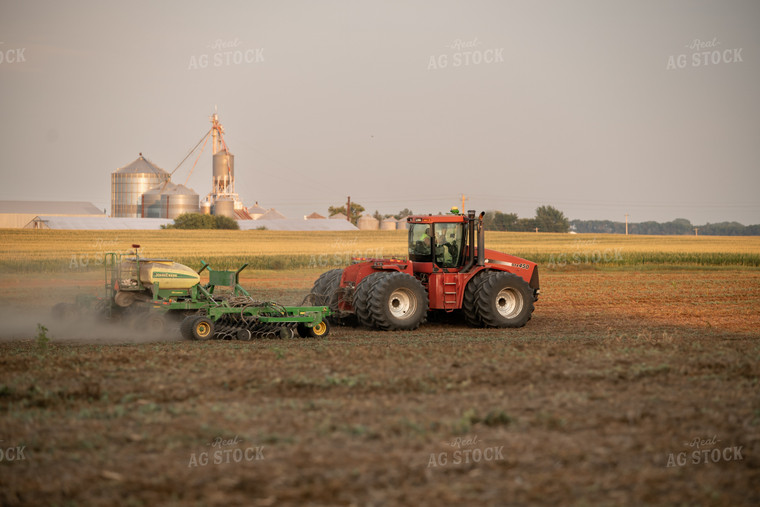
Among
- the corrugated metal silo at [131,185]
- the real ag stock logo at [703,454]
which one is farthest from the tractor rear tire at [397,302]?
the corrugated metal silo at [131,185]

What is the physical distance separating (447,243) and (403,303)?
157cm

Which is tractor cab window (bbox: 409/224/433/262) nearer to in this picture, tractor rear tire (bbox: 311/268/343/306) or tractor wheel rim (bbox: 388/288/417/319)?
tractor wheel rim (bbox: 388/288/417/319)

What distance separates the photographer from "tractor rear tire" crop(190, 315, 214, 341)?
39.9 ft

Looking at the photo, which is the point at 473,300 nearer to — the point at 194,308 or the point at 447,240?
the point at 447,240

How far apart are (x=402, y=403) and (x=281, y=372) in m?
1.97

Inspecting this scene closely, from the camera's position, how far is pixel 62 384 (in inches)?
311

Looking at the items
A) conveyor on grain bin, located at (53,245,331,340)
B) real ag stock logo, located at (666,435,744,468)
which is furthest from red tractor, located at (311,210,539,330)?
real ag stock logo, located at (666,435,744,468)

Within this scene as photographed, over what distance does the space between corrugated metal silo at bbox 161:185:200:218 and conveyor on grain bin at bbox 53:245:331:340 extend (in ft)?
202

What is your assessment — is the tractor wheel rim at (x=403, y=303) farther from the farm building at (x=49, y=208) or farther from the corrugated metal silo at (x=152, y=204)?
the farm building at (x=49, y=208)

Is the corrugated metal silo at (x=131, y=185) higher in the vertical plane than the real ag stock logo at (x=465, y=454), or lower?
higher

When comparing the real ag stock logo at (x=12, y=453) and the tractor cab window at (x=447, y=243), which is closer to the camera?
the real ag stock logo at (x=12, y=453)

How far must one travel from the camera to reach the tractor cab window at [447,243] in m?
14.9

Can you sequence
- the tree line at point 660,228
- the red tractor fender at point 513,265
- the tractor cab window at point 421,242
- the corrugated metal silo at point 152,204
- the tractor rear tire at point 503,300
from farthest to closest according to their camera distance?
the tree line at point 660,228 < the corrugated metal silo at point 152,204 < the red tractor fender at point 513,265 < the tractor cab window at point 421,242 < the tractor rear tire at point 503,300

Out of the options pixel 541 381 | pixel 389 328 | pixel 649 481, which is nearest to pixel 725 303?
pixel 389 328
